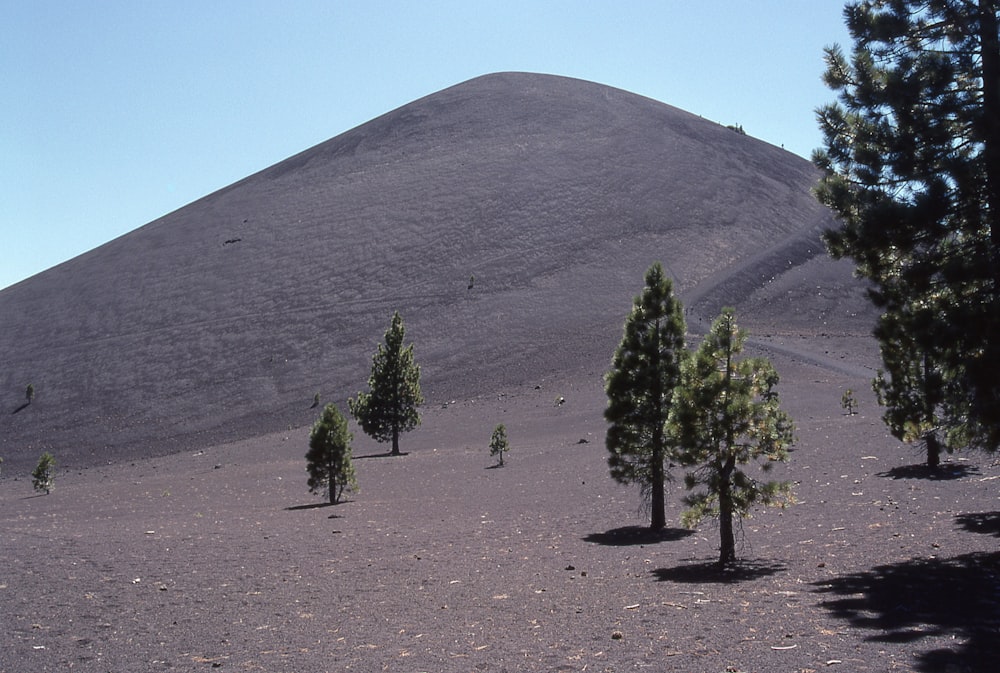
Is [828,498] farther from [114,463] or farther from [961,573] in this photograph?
[114,463]

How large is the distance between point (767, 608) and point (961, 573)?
288cm

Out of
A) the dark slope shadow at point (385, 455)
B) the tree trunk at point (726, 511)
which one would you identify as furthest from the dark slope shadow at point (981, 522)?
the dark slope shadow at point (385, 455)

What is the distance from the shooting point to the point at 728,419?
12.8m

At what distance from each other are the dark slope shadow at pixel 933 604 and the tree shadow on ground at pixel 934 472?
9.63 meters

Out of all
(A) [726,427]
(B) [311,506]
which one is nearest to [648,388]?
(A) [726,427]

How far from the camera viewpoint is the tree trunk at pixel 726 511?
1293 centimetres

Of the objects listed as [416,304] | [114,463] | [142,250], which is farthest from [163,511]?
[142,250]

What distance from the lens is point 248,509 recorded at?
2680cm

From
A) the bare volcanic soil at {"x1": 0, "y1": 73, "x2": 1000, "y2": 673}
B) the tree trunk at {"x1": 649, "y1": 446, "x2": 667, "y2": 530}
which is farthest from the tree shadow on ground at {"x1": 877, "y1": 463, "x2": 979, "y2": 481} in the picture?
the tree trunk at {"x1": 649, "y1": 446, "x2": 667, "y2": 530}

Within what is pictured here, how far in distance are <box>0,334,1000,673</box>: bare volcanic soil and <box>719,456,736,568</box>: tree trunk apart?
37 centimetres

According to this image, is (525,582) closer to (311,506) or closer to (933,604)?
(933,604)

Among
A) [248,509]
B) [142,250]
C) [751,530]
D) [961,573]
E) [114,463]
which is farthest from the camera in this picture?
[142,250]

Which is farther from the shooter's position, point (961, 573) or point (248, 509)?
point (248, 509)

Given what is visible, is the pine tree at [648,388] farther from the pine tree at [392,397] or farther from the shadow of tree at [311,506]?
the pine tree at [392,397]
